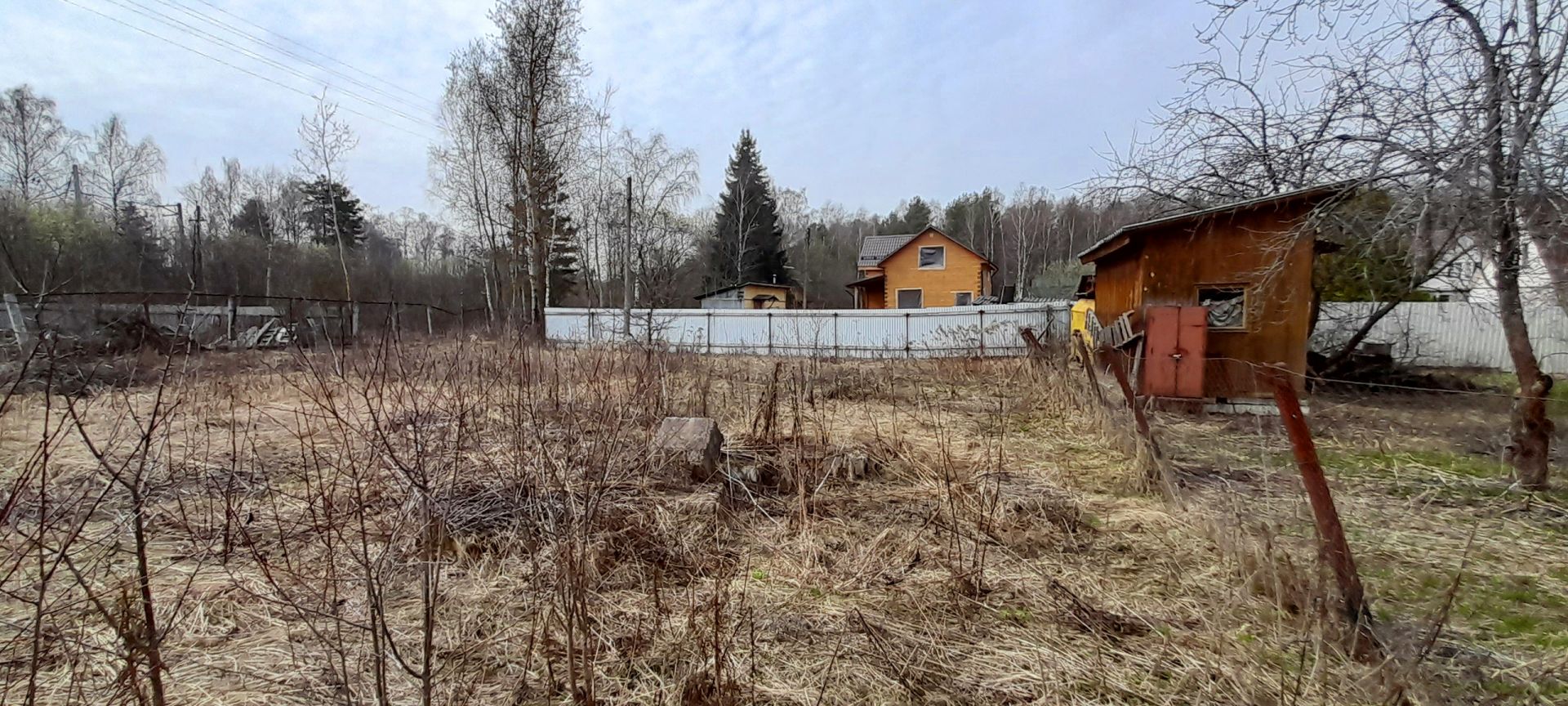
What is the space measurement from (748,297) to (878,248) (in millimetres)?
7419

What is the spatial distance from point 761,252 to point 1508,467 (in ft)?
110

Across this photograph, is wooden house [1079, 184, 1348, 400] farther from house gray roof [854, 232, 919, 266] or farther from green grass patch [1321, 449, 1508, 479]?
house gray roof [854, 232, 919, 266]

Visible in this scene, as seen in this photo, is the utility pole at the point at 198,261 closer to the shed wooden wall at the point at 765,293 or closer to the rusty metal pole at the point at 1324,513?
the shed wooden wall at the point at 765,293

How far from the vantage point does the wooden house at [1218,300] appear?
314 inches

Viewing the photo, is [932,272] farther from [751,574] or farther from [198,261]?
[198,261]

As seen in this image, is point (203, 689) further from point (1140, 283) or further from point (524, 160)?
point (524, 160)

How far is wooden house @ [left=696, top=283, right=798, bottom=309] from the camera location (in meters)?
32.4

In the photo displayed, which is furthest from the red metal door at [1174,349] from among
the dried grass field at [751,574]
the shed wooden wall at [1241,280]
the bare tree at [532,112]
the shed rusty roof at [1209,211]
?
the bare tree at [532,112]

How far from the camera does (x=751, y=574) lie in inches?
126

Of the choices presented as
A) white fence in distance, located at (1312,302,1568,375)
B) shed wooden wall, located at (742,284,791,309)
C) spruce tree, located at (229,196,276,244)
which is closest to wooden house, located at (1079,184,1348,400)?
white fence in distance, located at (1312,302,1568,375)

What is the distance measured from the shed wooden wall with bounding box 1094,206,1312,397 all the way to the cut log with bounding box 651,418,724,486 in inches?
280

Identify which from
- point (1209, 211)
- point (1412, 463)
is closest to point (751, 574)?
point (1412, 463)

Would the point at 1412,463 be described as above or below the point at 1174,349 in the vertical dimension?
below

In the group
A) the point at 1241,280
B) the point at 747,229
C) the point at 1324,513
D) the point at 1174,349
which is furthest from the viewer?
the point at 747,229
